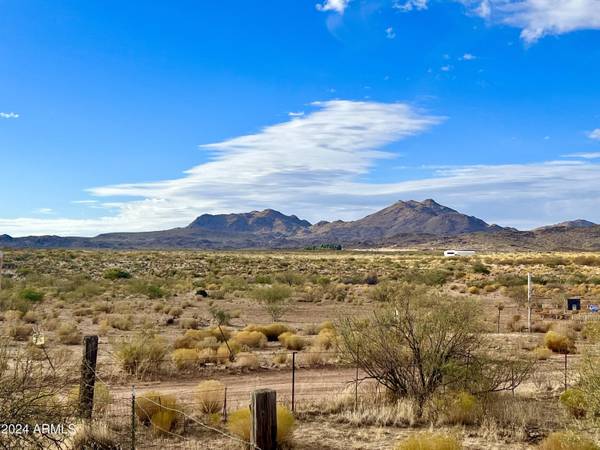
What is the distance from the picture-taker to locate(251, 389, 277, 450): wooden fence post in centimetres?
916

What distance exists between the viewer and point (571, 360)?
2317cm

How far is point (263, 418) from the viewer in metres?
9.23

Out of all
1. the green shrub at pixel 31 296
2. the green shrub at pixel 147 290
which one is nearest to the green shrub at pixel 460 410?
the green shrub at pixel 31 296

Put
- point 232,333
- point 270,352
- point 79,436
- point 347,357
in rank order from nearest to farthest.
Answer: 1. point 79,436
2. point 347,357
3. point 270,352
4. point 232,333

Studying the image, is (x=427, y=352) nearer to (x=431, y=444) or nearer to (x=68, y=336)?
(x=431, y=444)

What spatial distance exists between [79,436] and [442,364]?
8106mm

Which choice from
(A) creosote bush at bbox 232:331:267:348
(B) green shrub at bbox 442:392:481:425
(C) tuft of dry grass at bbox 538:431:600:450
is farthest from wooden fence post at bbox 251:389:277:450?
(A) creosote bush at bbox 232:331:267:348

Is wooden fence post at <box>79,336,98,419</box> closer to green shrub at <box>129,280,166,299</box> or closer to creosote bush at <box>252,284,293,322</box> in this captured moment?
creosote bush at <box>252,284,293,322</box>

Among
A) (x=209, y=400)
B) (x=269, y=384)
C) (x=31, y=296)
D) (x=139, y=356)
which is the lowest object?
(x=269, y=384)

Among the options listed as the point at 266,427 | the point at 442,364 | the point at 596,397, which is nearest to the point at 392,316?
the point at 442,364

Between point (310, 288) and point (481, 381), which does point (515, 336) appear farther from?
point (310, 288)

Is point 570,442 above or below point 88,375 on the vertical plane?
below

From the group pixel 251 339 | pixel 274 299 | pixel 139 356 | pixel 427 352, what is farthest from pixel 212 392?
pixel 274 299

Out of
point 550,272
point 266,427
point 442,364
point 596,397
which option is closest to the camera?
point 266,427
